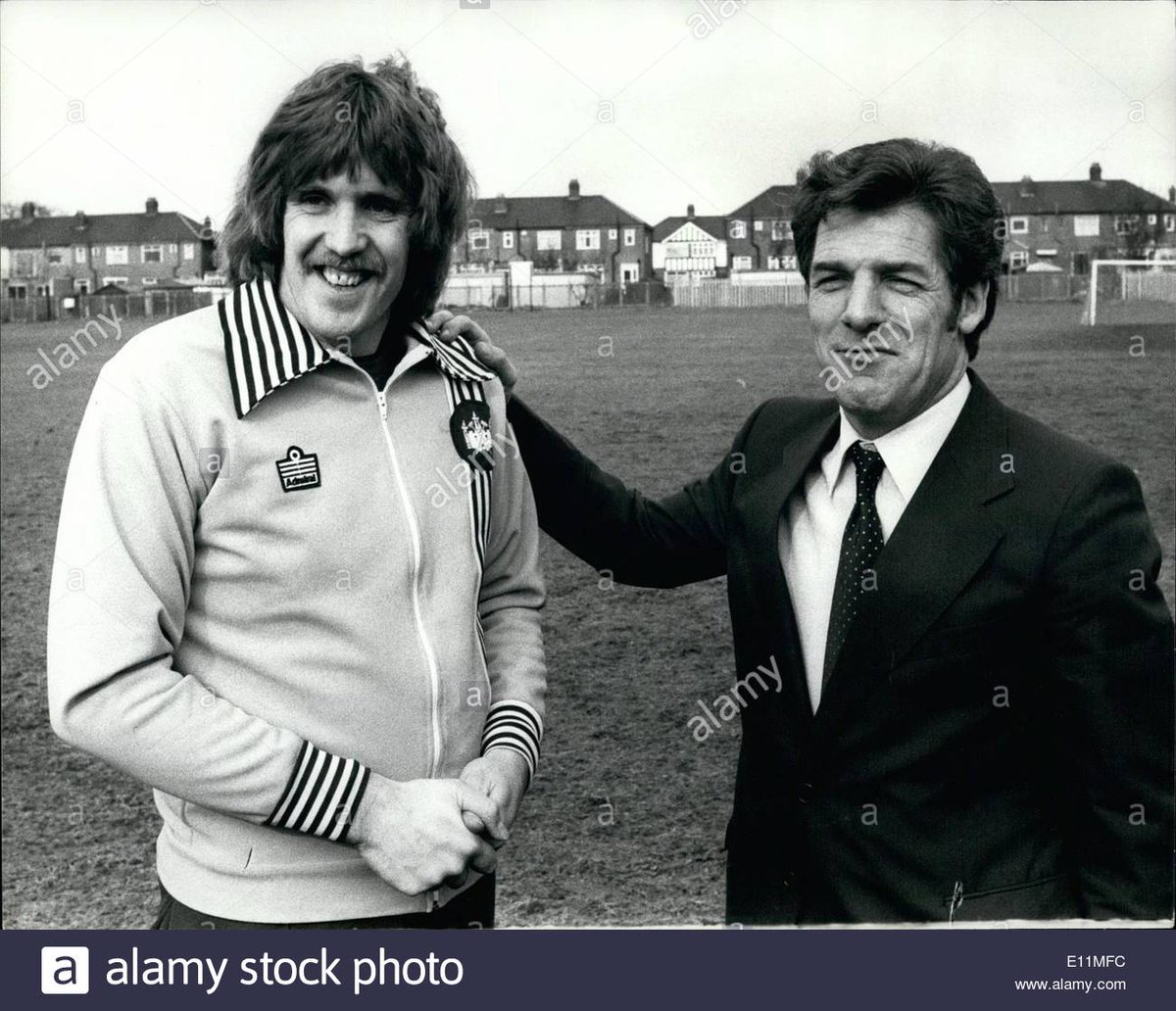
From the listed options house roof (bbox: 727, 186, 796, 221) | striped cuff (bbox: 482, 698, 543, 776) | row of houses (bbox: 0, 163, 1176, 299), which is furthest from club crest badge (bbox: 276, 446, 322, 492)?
house roof (bbox: 727, 186, 796, 221)

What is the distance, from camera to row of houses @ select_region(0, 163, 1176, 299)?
9.53 ft

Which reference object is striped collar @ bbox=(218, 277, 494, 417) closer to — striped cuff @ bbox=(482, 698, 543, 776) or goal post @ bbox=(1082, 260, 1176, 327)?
striped cuff @ bbox=(482, 698, 543, 776)

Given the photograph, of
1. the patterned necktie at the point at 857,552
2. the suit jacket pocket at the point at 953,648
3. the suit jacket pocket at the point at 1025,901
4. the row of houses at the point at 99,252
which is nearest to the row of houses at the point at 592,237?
the row of houses at the point at 99,252

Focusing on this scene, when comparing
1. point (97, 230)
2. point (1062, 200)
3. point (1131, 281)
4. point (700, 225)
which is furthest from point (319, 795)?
point (1131, 281)

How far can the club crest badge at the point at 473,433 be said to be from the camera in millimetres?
1712

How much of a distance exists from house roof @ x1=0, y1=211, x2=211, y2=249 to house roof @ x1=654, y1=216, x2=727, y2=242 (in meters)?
1.23

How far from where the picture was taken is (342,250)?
157 cm

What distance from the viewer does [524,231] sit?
3957 millimetres

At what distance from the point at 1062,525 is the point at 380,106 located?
1085mm

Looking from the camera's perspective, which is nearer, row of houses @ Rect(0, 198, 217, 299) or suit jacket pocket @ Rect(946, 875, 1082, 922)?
suit jacket pocket @ Rect(946, 875, 1082, 922)

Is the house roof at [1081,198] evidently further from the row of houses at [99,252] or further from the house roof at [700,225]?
the row of houses at [99,252]

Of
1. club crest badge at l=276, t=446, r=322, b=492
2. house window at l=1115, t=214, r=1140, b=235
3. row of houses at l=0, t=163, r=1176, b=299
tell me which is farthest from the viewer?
house window at l=1115, t=214, r=1140, b=235
